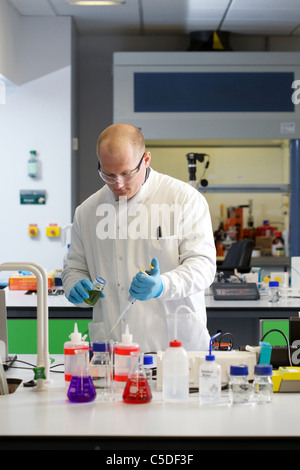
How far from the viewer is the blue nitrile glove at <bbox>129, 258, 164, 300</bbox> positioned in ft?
6.34

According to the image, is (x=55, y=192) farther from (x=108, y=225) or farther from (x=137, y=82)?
(x=108, y=225)

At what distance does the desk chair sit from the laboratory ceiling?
205 cm

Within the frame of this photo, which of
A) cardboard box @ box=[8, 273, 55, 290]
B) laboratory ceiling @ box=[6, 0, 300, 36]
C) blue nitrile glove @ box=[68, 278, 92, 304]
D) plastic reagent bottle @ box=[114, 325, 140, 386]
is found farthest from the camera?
laboratory ceiling @ box=[6, 0, 300, 36]

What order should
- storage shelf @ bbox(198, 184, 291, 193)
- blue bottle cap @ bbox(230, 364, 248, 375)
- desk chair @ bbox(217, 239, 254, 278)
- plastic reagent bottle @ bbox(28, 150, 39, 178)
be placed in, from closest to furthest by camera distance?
blue bottle cap @ bbox(230, 364, 248, 375) → desk chair @ bbox(217, 239, 254, 278) → plastic reagent bottle @ bbox(28, 150, 39, 178) → storage shelf @ bbox(198, 184, 291, 193)

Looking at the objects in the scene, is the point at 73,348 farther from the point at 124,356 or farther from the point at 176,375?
the point at 176,375

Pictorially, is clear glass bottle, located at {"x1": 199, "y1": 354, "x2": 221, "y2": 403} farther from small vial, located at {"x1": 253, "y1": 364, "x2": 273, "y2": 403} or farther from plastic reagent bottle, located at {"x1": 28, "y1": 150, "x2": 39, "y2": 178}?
plastic reagent bottle, located at {"x1": 28, "y1": 150, "x2": 39, "y2": 178}

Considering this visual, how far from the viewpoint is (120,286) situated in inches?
92.4

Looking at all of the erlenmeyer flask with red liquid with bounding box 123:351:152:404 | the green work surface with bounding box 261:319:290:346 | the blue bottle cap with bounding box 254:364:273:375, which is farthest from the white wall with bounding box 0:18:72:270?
the blue bottle cap with bounding box 254:364:273:375

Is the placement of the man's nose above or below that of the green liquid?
above

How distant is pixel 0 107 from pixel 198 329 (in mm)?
3880

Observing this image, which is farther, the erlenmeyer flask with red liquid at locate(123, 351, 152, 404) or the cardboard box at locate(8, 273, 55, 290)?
the cardboard box at locate(8, 273, 55, 290)

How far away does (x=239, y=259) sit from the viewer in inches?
187

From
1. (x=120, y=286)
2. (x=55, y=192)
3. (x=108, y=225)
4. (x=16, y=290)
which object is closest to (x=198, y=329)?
(x=120, y=286)

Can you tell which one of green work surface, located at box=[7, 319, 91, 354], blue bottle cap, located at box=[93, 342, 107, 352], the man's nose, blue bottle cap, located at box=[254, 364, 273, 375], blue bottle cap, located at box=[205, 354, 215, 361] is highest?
the man's nose
